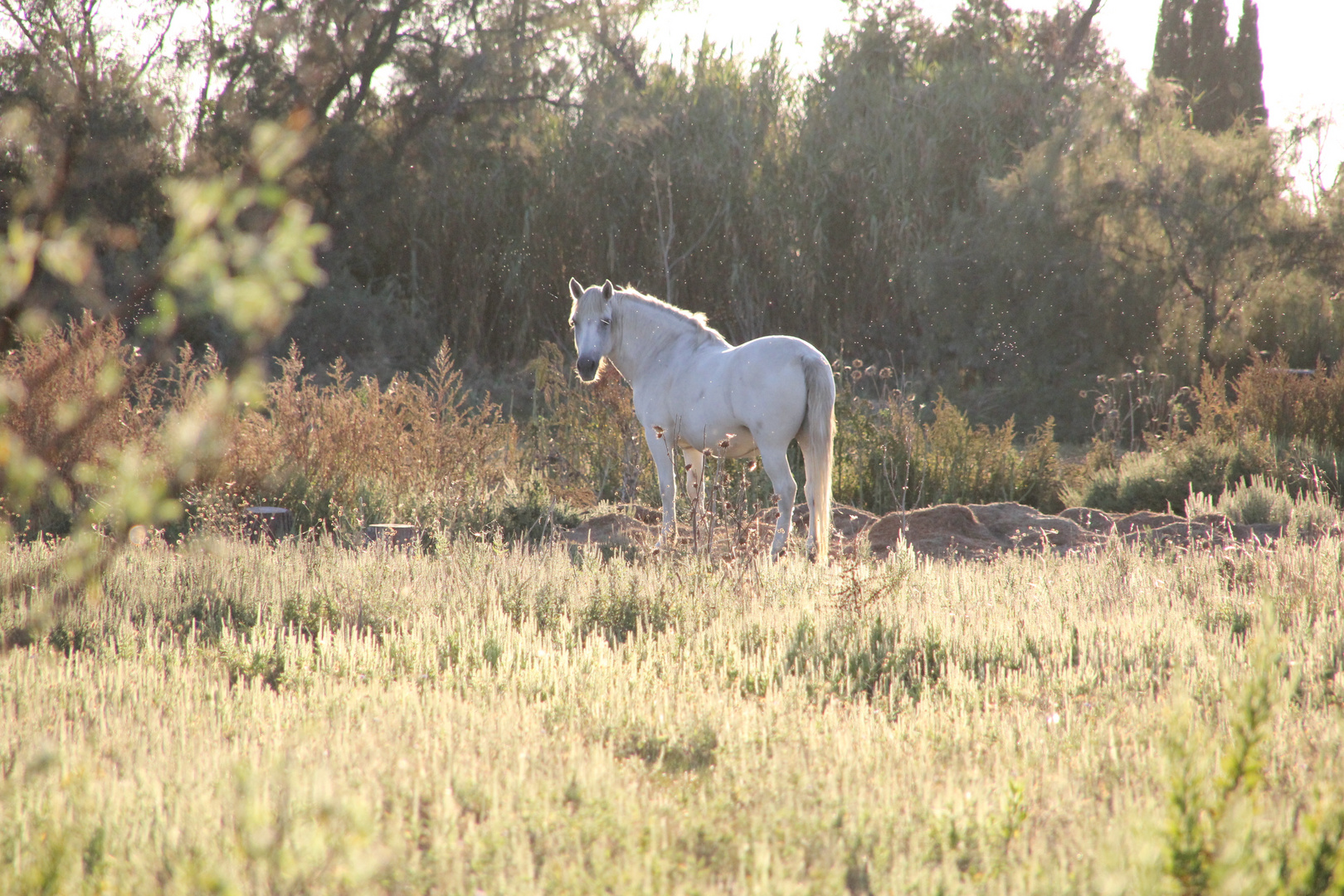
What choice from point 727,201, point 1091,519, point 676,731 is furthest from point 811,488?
point 727,201

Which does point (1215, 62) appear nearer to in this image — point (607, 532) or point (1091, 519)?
point (1091, 519)

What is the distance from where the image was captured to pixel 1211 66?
24.8 metres

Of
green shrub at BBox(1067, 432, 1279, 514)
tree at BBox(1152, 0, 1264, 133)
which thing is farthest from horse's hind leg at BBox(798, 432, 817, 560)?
tree at BBox(1152, 0, 1264, 133)

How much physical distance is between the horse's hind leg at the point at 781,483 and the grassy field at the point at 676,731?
1206mm

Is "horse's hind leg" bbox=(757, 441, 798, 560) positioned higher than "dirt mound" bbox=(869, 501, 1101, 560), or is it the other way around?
"horse's hind leg" bbox=(757, 441, 798, 560)

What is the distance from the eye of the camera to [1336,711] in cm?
341

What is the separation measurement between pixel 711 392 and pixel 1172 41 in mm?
23477

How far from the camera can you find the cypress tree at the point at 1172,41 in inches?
992

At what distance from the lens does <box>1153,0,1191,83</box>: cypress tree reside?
82.6 ft

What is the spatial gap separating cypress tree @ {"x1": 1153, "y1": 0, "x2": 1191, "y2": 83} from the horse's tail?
22.6 m

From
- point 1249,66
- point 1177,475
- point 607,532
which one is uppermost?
point 1249,66

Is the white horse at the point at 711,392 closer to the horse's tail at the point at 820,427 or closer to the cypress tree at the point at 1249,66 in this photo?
the horse's tail at the point at 820,427

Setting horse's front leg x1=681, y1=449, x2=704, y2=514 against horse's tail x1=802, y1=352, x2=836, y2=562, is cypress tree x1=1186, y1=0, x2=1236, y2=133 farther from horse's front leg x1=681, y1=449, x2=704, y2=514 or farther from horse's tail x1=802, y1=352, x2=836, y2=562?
horse's tail x1=802, y1=352, x2=836, y2=562

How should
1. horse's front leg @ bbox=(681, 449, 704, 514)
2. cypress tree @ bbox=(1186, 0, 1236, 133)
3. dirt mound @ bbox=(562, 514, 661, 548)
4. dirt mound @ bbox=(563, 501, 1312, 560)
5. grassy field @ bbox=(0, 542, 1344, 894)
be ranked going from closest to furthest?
grassy field @ bbox=(0, 542, 1344, 894) < horse's front leg @ bbox=(681, 449, 704, 514) < dirt mound @ bbox=(563, 501, 1312, 560) < dirt mound @ bbox=(562, 514, 661, 548) < cypress tree @ bbox=(1186, 0, 1236, 133)
